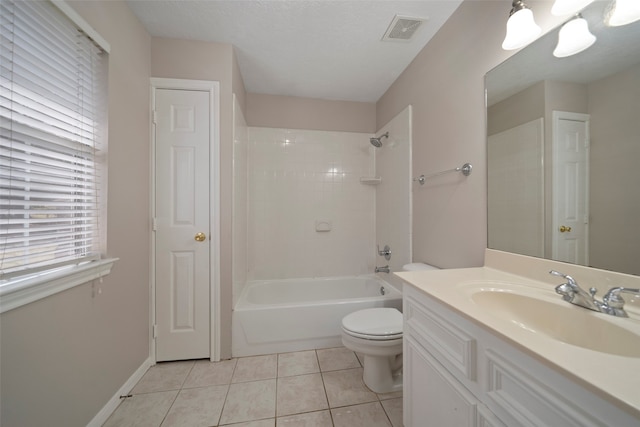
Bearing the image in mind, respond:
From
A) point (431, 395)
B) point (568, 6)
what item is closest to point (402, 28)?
point (568, 6)

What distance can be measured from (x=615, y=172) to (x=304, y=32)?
1753 millimetres

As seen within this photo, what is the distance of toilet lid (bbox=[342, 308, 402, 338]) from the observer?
1306mm

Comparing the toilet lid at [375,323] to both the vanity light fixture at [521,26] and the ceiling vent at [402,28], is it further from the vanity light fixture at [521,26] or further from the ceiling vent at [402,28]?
the ceiling vent at [402,28]

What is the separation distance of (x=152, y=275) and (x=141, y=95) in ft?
4.06

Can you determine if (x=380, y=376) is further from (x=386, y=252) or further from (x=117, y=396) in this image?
(x=117, y=396)

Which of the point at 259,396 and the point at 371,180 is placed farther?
the point at 371,180

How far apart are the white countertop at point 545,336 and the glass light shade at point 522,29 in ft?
3.30

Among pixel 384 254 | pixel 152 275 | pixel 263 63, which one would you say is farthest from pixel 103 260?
pixel 384 254

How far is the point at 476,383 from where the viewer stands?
652 millimetres

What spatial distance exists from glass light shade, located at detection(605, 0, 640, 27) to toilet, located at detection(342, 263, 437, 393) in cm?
154

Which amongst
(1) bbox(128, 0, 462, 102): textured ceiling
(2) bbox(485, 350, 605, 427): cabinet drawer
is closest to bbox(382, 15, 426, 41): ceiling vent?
(1) bbox(128, 0, 462, 102): textured ceiling

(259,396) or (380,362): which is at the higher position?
(380,362)

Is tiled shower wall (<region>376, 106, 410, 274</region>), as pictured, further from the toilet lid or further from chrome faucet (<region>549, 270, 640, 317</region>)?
chrome faucet (<region>549, 270, 640, 317</region>)

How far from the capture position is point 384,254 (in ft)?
7.34
